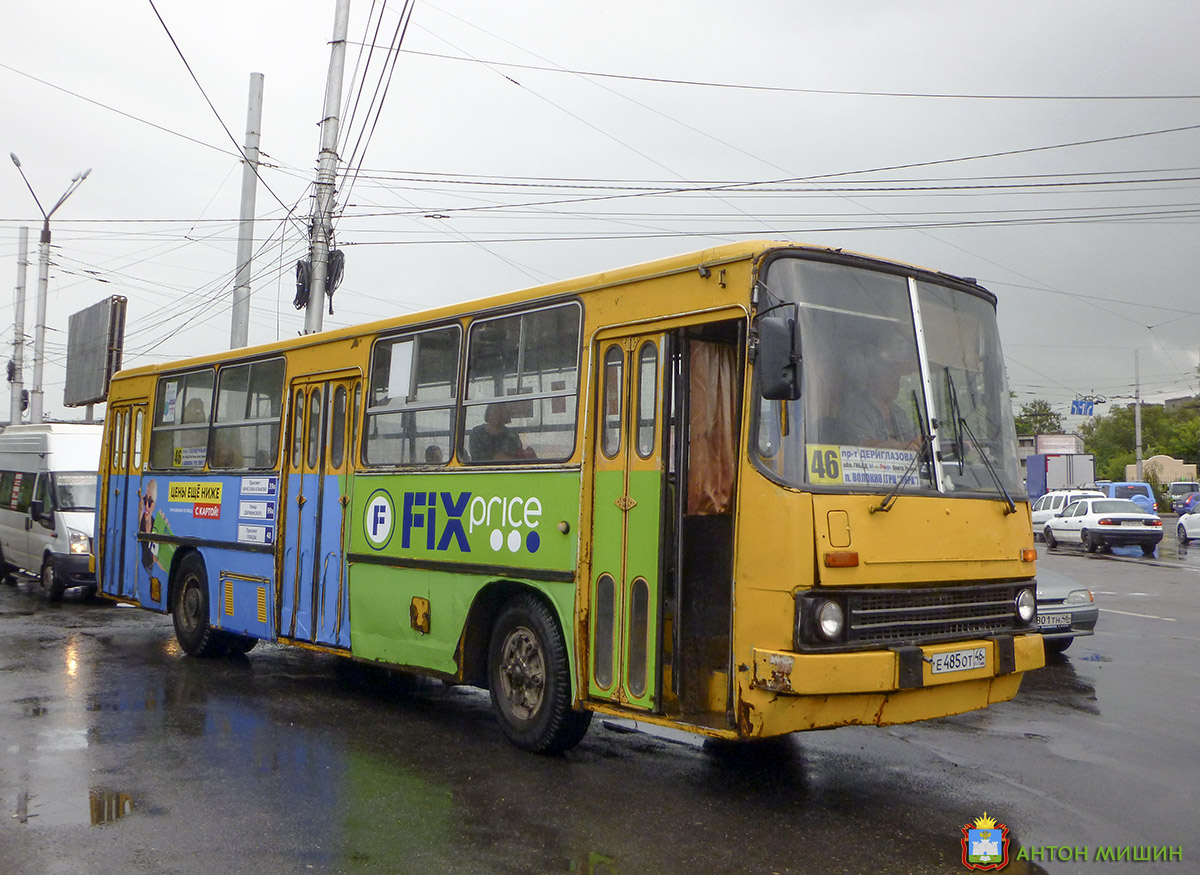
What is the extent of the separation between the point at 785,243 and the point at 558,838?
10.9 ft

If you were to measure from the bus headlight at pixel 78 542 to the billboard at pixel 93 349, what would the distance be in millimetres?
17399

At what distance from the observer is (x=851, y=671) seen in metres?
5.52

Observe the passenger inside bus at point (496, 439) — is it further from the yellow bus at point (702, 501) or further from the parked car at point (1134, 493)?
the parked car at point (1134, 493)

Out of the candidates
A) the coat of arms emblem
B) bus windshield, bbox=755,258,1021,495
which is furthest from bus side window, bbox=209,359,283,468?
the coat of arms emblem

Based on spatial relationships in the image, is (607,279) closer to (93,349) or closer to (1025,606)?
(1025,606)

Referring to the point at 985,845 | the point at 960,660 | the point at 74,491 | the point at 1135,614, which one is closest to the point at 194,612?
the point at 74,491

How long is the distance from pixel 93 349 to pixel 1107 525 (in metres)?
31.8

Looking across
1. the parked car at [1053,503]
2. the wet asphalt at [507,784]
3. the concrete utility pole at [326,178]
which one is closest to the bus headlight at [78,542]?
the concrete utility pole at [326,178]

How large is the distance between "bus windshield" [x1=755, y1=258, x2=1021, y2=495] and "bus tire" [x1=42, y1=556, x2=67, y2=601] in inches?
563

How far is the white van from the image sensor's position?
1661 cm

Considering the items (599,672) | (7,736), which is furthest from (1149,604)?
(7,736)

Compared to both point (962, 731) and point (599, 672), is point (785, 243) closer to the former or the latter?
point (599, 672)

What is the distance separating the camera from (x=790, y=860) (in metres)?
5.16

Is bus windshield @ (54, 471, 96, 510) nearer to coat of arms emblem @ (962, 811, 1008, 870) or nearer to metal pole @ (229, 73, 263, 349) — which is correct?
metal pole @ (229, 73, 263, 349)
